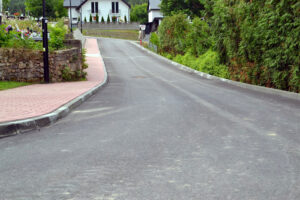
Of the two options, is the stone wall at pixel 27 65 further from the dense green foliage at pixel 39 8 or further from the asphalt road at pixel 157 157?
the dense green foliage at pixel 39 8

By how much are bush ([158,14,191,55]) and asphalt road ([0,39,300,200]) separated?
86.5ft

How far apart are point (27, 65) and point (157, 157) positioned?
11.5 m

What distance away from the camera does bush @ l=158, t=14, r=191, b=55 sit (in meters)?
34.3

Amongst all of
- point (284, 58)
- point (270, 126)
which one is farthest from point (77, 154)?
point (284, 58)

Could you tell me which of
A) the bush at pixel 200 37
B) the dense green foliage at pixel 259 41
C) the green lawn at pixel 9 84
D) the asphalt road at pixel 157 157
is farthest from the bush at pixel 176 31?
the asphalt road at pixel 157 157

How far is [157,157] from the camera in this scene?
4988mm

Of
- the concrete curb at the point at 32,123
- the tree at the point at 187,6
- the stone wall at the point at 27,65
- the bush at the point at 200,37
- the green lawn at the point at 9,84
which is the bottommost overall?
the green lawn at the point at 9,84

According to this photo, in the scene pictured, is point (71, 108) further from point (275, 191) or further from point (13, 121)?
point (275, 191)

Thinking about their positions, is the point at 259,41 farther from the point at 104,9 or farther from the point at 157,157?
the point at 104,9

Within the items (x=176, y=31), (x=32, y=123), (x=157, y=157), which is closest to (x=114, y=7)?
(x=176, y=31)

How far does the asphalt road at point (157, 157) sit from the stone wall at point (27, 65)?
7.27 metres

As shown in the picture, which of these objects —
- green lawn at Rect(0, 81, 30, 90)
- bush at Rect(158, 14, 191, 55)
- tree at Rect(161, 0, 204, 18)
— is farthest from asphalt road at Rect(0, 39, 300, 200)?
tree at Rect(161, 0, 204, 18)

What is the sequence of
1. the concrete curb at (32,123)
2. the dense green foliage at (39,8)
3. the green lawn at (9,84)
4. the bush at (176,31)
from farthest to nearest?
the dense green foliage at (39,8) < the bush at (176,31) < the green lawn at (9,84) < the concrete curb at (32,123)

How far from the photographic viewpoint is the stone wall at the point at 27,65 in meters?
14.6
